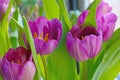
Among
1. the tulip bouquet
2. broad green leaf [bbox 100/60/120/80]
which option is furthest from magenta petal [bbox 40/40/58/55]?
broad green leaf [bbox 100/60/120/80]

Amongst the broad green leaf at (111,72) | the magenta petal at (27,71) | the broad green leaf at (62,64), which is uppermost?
the magenta petal at (27,71)

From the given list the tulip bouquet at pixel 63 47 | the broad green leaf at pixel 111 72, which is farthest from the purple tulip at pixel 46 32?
the broad green leaf at pixel 111 72

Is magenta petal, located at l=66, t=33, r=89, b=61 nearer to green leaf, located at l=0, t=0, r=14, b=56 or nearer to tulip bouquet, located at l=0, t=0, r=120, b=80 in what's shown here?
tulip bouquet, located at l=0, t=0, r=120, b=80

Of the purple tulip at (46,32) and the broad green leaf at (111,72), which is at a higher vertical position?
the purple tulip at (46,32)

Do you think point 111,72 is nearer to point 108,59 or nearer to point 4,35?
point 108,59

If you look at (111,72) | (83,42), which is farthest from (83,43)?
(111,72)

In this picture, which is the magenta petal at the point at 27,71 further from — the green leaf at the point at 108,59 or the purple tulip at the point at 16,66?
the green leaf at the point at 108,59

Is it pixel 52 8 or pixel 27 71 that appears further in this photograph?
pixel 52 8

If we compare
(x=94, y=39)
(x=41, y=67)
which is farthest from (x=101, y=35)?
(x=41, y=67)
